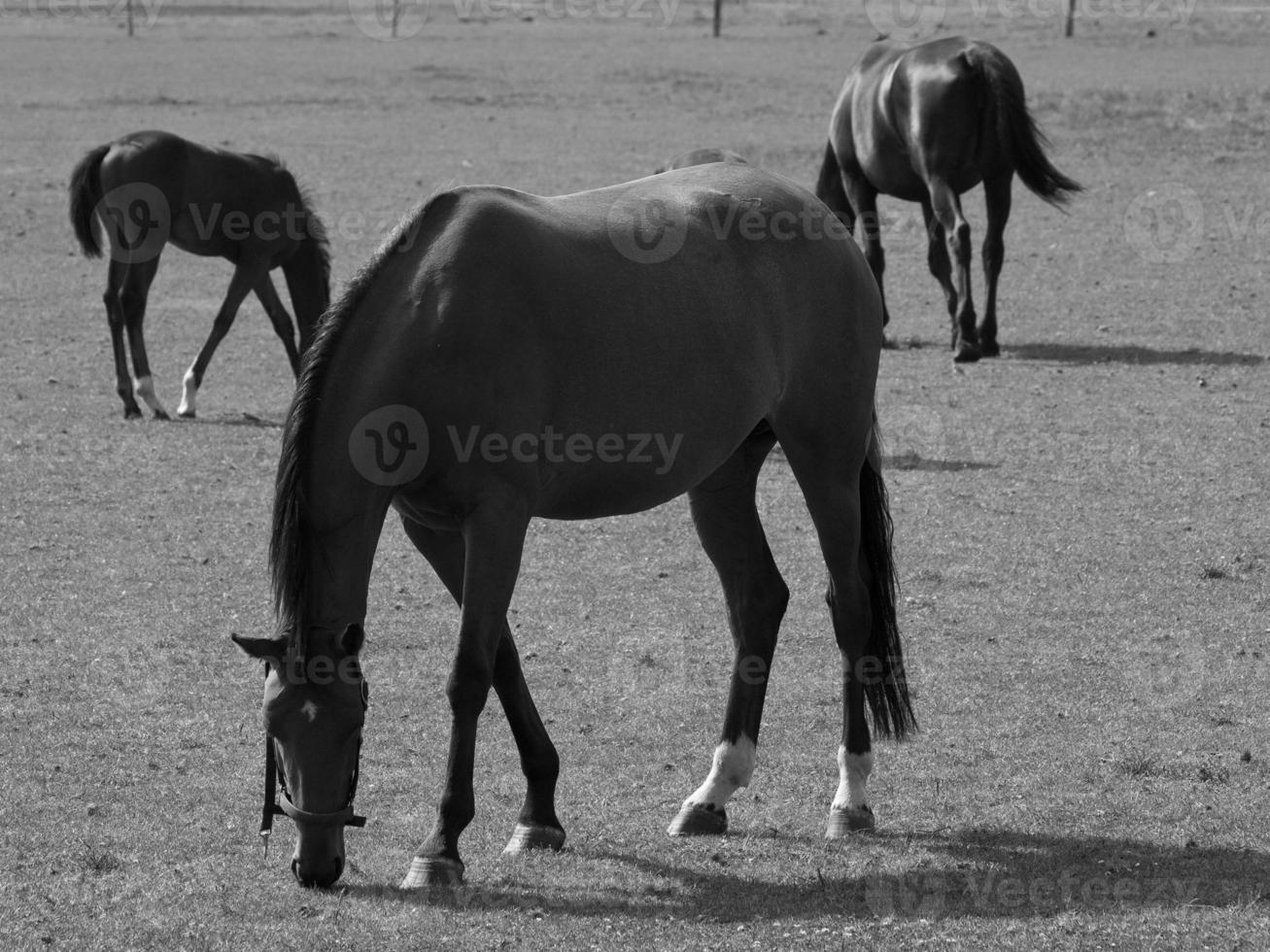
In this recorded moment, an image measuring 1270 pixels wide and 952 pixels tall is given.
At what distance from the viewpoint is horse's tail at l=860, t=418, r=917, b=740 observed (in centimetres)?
607

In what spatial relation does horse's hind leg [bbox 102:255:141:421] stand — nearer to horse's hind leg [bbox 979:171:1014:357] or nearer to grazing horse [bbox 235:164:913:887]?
horse's hind leg [bbox 979:171:1014:357]

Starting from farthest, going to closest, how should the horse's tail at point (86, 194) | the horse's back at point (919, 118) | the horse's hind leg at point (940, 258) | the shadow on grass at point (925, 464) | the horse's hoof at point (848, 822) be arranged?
the horse's hind leg at point (940, 258), the horse's back at point (919, 118), the horse's tail at point (86, 194), the shadow on grass at point (925, 464), the horse's hoof at point (848, 822)

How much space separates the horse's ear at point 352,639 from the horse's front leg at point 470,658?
37cm

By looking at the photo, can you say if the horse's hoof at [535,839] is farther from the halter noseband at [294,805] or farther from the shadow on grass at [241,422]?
the shadow on grass at [241,422]

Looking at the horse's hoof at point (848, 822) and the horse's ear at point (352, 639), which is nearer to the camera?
the horse's ear at point (352, 639)

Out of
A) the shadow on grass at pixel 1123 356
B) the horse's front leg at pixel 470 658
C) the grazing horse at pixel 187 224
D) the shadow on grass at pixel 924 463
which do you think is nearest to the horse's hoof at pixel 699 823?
the horse's front leg at pixel 470 658

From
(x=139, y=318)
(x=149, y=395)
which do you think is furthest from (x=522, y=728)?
(x=139, y=318)

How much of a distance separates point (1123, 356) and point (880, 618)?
Result: 839 centimetres

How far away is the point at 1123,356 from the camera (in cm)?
1378

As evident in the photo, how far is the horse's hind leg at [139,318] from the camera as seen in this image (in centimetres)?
1227

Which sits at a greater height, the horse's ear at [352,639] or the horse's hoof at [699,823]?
the horse's ear at [352,639]

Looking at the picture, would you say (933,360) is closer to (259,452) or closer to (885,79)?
(885,79)

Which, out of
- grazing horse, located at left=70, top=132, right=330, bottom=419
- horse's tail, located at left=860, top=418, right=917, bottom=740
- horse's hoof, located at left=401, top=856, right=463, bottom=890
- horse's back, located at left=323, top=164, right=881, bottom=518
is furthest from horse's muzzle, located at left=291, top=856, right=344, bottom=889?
grazing horse, located at left=70, top=132, right=330, bottom=419

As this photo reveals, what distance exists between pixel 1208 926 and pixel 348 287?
3.15 metres
